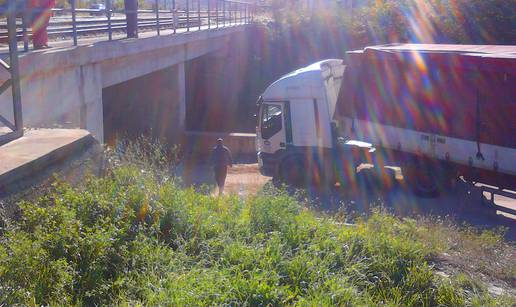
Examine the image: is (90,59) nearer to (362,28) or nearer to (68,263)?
(68,263)

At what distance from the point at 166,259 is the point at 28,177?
1.67 metres

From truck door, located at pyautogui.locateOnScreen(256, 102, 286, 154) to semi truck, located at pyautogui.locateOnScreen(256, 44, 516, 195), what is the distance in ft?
0.09

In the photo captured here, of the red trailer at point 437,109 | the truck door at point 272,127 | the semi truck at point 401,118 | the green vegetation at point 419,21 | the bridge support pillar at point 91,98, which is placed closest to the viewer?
the bridge support pillar at point 91,98

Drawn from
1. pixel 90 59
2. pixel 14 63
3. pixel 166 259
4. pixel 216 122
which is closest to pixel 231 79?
pixel 216 122

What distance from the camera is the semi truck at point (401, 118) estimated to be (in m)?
14.2

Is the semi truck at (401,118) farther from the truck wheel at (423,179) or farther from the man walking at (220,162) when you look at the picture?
the man walking at (220,162)

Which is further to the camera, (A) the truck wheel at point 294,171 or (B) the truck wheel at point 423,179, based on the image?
(A) the truck wheel at point 294,171

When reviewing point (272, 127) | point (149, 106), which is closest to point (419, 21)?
point (149, 106)

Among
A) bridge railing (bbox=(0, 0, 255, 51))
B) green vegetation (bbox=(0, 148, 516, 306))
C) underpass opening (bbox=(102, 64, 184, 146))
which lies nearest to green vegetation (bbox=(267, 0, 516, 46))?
bridge railing (bbox=(0, 0, 255, 51))

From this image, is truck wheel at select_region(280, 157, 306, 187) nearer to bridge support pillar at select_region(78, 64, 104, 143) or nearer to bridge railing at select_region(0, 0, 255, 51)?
bridge support pillar at select_region(78, 64, 104, 143)

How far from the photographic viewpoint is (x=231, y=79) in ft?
121

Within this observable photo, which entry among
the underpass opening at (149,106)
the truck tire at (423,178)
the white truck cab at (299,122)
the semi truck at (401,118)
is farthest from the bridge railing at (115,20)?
the truck tire at (423,178)

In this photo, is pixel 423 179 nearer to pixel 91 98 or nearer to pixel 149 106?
pixel 91 98

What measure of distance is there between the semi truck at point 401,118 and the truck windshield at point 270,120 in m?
0.03
